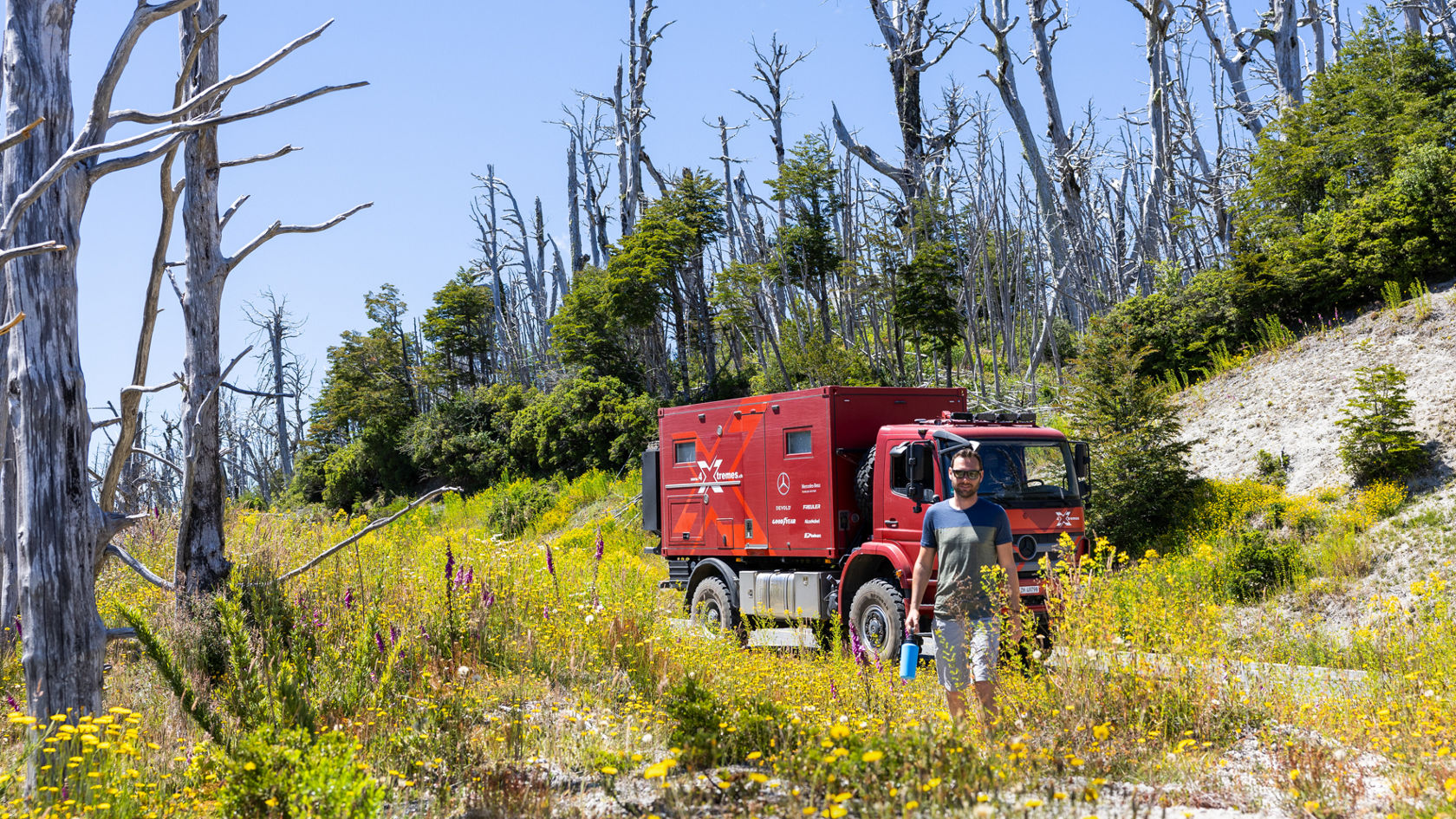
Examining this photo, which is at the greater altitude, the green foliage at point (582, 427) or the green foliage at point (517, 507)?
the green foliage at point (582, 427)

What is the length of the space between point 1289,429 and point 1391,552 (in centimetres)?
409

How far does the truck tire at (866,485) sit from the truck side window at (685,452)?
9.22 feet

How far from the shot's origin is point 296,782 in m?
3.58

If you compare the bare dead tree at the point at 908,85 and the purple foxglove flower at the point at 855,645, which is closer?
the purple foxglove flower at the point at 855,645

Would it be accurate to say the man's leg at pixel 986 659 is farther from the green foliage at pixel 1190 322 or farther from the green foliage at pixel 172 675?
the green foliage at pixel 1190 322

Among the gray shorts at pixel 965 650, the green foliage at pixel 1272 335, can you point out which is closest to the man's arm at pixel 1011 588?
the gray shorts at pixel 965 650

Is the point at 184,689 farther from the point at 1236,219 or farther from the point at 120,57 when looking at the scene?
the point at 1236,219

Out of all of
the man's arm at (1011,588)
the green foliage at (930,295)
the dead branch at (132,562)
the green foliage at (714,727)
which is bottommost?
the green foliage at (714,727)

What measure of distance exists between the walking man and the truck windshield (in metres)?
3.00

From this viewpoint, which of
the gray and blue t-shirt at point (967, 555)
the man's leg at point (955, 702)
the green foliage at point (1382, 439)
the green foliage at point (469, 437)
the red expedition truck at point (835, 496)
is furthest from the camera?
the green foliage at point (469, 437)

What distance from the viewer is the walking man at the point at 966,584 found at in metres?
5.59

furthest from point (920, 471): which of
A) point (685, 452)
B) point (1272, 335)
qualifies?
point (1272, 335)

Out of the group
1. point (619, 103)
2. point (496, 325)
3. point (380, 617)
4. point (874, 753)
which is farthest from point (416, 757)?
point (496, 325)

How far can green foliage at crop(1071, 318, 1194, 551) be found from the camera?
13.2 m
